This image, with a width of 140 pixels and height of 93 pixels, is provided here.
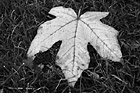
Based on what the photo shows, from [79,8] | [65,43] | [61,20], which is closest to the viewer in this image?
[65,43]

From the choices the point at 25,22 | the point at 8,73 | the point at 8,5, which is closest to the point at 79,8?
the point at 25,22

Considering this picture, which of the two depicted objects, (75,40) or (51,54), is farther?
(51,54)

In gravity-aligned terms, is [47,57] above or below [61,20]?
below

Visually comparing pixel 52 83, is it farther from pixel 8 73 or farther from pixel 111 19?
pixel 111 19

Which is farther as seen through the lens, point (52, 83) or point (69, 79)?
Result: point (52, 83)

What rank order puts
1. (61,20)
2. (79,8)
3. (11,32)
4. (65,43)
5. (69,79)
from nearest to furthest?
(69,79), (65,43), (61,20), (11,32), (79,8)
